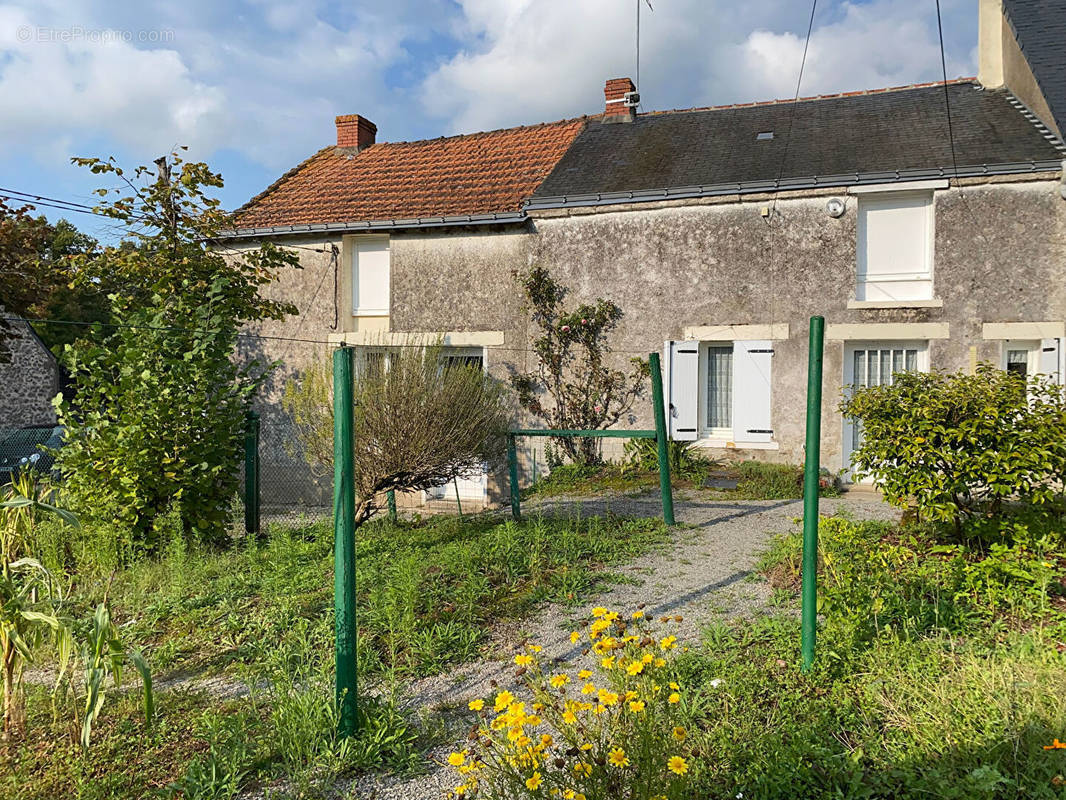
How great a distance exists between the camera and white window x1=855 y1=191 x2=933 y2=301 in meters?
9.78

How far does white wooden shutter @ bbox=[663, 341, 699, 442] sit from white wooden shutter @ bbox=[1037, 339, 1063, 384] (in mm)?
4301

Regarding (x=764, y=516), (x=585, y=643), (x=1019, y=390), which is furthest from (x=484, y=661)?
(x=764, y=516)

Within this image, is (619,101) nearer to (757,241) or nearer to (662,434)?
(757,241)

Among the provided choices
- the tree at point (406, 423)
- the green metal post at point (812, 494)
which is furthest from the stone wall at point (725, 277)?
the green metal post at point (812, 494)

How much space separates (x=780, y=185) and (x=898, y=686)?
835 cm

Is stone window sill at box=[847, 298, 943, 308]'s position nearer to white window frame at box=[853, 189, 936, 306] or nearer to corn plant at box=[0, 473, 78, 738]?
white window frame at box=[853, 189, 936, 306]

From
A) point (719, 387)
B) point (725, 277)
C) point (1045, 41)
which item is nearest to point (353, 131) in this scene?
point (725, 277)

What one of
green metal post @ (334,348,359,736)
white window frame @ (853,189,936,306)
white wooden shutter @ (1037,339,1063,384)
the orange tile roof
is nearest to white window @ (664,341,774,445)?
Result: white window frame @ (853,189,936,306)

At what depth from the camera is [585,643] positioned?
160 inches

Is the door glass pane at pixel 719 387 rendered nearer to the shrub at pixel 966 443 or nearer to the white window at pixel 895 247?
the white window at pixel 895 247

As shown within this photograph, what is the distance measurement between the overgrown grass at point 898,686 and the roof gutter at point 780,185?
6437 mm

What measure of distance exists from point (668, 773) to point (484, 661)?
58.1 inches

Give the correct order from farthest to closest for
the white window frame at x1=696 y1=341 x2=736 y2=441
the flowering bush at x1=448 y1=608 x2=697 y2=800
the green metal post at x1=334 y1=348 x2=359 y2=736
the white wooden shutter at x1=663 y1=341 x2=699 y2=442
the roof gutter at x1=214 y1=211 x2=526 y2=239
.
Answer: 1. the roof gutter at x1=214 y1=211 x2=526 y2=239
2. the white window frame at x1=696 y1=341 x2=736 y2=441
3. the white wooden shutter at x1=663 y1=341 x2=699 y2=442
4. the green metal post at x1=334 y1=348 x2=359 y2=736
5. the flowering bush at x1=448 y1=608 x2=697 y2=800

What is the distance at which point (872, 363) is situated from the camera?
1012cm
